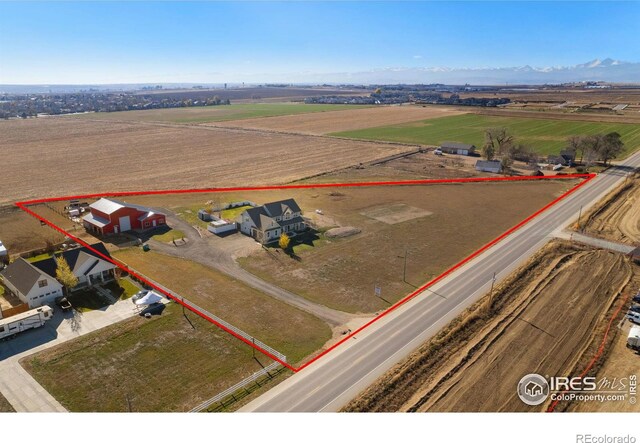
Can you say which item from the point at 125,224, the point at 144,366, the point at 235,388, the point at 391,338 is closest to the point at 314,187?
the point at 125,224

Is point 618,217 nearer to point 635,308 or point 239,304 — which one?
point 635,308

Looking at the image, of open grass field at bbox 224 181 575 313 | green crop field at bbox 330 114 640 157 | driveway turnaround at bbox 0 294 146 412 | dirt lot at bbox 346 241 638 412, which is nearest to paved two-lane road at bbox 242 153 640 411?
dirt lot at bbox 346 241 638 412

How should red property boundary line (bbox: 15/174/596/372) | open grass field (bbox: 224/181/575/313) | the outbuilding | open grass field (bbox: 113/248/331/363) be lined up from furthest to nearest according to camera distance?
the outbuilding, open grass field (bbox: 224/181/575/313), red property boundary line (bbox: 15/174/596/372), open grass field (bbox: 113/248/331/363)

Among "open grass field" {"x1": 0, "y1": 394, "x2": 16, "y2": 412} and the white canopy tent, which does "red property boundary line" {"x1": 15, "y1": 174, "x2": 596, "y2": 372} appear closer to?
the white canopy tent

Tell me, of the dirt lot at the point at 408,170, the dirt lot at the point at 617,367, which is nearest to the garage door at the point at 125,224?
the dirt lot at the point at 408,170

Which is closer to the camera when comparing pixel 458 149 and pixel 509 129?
pixel 458 149

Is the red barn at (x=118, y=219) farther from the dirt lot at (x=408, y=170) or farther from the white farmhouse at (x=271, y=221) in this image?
the dirt lot at (x=408, y=170)
